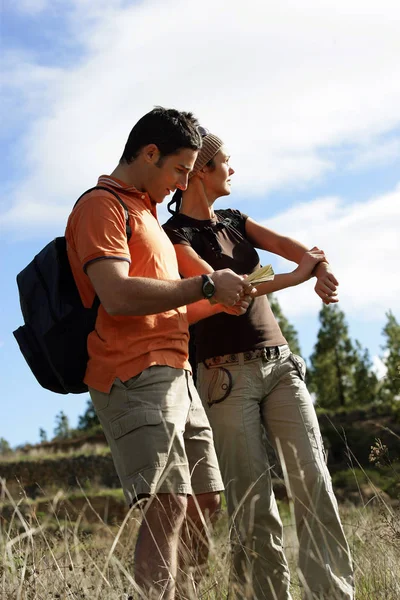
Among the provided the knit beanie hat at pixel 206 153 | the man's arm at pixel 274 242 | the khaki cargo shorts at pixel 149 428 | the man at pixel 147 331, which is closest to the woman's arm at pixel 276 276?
the man's arm at pixel 274 242

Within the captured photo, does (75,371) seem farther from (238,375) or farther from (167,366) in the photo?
(238,375)

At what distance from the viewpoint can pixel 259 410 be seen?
3.91 meters

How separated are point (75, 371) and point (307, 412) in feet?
3.84

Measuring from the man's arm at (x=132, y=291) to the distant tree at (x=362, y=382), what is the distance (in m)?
32.7

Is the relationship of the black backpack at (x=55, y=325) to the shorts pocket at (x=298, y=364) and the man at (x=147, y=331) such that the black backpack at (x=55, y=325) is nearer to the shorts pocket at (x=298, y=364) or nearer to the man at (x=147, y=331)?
the man at (x=147, y=331)

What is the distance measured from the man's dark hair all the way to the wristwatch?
1.88ft

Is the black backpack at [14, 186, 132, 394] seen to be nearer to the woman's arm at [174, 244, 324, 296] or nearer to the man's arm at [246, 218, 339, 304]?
the woman's arm at [174, 244, 324, 296]

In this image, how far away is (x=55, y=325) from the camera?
3121mm

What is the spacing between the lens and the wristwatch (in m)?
3.11

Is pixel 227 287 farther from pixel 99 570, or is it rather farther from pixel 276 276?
pixel 99 570

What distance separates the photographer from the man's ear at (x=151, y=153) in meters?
3.37

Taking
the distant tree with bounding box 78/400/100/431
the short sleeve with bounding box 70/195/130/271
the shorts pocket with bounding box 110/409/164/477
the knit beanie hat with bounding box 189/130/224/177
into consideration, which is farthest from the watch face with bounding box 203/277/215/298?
the distant tree with bounding box 78/400/100/431

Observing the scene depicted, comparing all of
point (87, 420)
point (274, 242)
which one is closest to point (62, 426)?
point (87, 420)

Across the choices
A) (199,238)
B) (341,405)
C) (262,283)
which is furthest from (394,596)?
(341,405)
